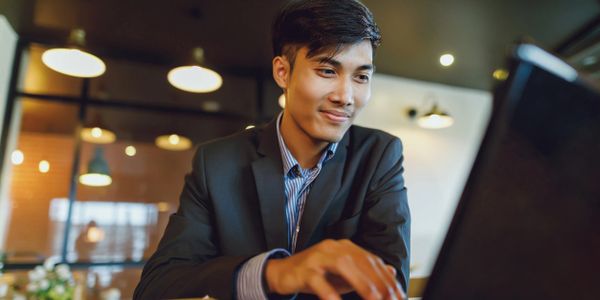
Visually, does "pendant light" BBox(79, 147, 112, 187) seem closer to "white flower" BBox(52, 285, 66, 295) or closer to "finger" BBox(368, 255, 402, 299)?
"white flower" BBox(52, 285, 66, 295)

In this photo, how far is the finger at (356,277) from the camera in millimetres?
501

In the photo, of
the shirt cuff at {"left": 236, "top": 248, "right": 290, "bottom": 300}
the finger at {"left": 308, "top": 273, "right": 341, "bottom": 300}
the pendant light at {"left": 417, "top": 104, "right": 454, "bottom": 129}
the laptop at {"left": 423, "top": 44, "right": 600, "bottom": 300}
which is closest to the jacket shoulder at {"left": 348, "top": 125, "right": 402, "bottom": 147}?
the shirt cuff at {"left": 236, "top": 248, "right": 290, "bottom": 300}

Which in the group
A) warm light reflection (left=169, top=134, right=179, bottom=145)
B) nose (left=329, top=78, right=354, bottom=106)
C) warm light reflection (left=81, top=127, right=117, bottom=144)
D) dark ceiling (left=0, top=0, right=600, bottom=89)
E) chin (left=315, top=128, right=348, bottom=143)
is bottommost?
chin (left=315, top=128, right=348, bottom=143)

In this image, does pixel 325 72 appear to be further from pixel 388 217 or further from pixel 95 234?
pixel 95 234

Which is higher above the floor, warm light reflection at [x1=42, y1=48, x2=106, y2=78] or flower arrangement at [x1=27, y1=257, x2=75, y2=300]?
warm light reflection at [x1=42, y1=48, x2=106, y2=78]

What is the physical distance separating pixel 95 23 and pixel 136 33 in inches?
15.4

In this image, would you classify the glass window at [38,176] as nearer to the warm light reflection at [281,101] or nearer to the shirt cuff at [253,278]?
the warm light reflection at [281,101]

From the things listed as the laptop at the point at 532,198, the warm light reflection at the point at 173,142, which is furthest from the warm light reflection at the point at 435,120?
the laptop at the point at 532,198

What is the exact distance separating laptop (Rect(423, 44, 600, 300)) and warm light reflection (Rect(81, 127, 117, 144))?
493 cm

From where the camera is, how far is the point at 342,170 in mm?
1148

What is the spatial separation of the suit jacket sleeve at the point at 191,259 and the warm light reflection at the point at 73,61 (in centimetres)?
276

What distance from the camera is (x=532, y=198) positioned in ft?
0.93

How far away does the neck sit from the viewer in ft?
3.86

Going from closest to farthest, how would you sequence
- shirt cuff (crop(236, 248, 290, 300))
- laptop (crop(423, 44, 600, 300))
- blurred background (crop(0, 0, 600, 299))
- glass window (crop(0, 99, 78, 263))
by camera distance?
1. laptop (crop(423, 44, 600, 300))
2. shirt cuff (crop(236, 248, 290, 300))
3. blurred background (crop(0, 0, 600, 299))
4. glass window (crop(0, 99, 78, 263))
